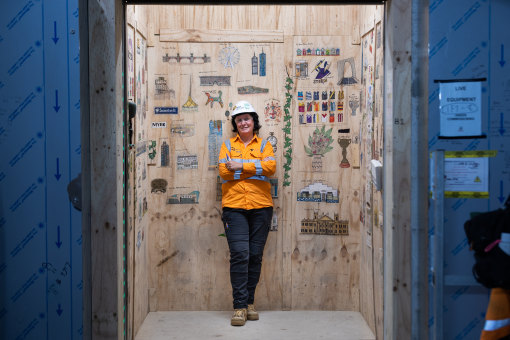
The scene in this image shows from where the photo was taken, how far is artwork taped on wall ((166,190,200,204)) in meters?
4.82

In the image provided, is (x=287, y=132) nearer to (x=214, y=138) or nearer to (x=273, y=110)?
(x=273, y=110)

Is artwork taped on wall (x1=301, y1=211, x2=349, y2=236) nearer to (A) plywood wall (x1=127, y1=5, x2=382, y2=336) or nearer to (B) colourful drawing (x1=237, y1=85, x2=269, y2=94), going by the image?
(A) plywood wall (x1=127, y1=5, x2=382, y2=336)

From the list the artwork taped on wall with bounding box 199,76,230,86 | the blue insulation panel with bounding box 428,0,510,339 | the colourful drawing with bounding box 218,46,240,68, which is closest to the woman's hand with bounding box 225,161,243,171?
the artwork taped on wall with bounding box 199,76,230,86

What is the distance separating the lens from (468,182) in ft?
9.57

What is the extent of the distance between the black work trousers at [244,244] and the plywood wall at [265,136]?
0.23 m

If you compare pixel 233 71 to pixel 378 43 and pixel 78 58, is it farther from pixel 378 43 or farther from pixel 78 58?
pixel 78 58

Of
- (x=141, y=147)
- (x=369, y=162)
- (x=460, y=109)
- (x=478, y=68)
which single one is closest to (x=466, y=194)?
(x=460, y=109)

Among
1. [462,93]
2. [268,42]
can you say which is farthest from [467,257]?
[268,42]

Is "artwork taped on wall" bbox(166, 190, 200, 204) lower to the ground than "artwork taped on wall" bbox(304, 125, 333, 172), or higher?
lower

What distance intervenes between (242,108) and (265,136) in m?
0.36

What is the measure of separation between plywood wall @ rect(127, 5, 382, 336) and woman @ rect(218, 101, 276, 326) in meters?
0.23

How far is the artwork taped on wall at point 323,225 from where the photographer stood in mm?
4820

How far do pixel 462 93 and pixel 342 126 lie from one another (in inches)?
73.9

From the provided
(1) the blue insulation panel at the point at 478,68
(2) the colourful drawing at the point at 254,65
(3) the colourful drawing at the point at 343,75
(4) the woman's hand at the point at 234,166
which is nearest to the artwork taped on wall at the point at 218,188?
(4) the woman's hand at the point at 234,166
